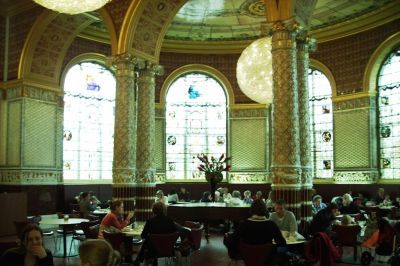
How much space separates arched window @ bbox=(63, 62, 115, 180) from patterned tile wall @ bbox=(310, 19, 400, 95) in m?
8.11

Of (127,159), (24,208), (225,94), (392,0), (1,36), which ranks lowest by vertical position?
(24,208)

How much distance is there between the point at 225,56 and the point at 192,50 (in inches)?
52.9

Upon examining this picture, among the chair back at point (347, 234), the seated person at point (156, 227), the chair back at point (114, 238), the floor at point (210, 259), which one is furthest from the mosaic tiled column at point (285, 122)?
the chair back at point (114, 238)

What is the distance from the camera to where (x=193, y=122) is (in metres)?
19.0

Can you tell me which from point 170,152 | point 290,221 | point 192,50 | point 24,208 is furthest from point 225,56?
point 290,221

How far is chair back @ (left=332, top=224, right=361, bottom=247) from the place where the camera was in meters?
8.35

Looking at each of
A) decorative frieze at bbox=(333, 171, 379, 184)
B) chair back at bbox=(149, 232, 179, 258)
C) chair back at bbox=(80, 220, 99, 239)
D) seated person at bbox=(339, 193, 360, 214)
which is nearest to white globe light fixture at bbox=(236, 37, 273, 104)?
seated person at bbox=(339, 193, 360, 214)

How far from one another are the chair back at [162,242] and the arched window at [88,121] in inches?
409

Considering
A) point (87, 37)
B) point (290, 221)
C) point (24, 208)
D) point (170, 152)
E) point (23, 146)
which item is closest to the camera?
point (290, 221)

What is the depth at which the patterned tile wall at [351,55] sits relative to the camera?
52.8 feet

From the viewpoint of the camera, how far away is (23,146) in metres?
14.5

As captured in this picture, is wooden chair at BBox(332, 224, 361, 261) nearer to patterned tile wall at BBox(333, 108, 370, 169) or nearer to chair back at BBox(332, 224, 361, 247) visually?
chair back at BBox(332, 224, 361, 247)

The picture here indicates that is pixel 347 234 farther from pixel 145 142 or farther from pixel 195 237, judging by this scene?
pixel 145 142

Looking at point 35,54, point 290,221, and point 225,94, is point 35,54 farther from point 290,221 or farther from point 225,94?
point 290,221
